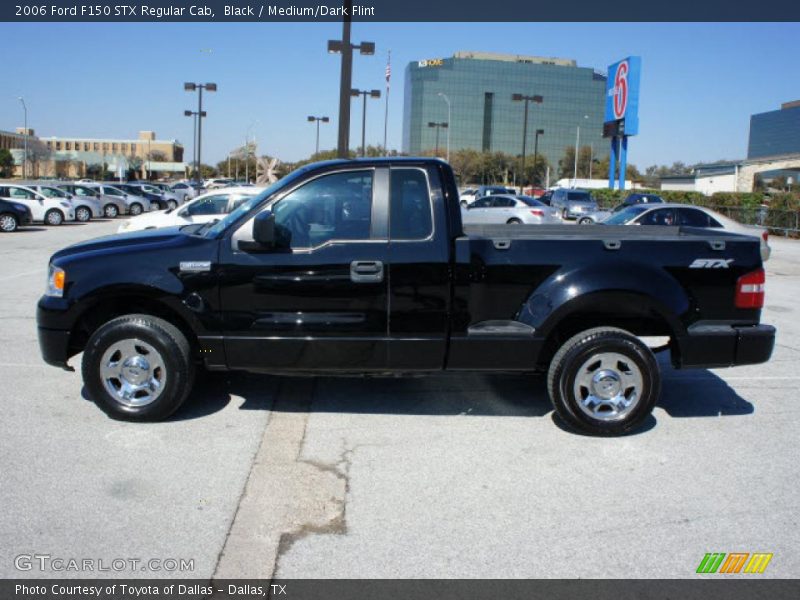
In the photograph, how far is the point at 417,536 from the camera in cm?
376

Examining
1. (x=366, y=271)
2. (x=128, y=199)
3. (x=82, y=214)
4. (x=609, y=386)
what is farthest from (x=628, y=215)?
(x=128, y=199)

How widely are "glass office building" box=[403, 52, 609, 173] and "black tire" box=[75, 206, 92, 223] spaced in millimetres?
93383

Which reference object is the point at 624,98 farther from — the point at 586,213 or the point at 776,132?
the point at 776,132

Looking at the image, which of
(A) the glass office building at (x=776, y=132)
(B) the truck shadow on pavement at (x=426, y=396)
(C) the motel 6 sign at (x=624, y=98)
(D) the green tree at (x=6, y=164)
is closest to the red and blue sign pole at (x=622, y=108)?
(C) the motel 6 sign at (x=624, y=98)

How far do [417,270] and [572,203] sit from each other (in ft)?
101

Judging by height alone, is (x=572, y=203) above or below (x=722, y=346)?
above

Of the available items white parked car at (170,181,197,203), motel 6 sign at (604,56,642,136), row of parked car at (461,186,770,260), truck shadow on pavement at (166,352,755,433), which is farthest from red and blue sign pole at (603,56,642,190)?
truck shadow on pavement at (166,352,755,433)

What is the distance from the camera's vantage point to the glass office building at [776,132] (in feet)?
546

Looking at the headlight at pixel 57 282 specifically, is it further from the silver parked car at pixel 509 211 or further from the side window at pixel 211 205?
the silver parked car at pixel 509 211

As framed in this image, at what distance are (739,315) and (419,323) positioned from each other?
240 cm

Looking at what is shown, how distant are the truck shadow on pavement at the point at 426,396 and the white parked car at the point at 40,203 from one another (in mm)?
24296

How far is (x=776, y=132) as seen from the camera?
17425 cm

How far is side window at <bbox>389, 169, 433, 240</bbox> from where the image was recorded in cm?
520
